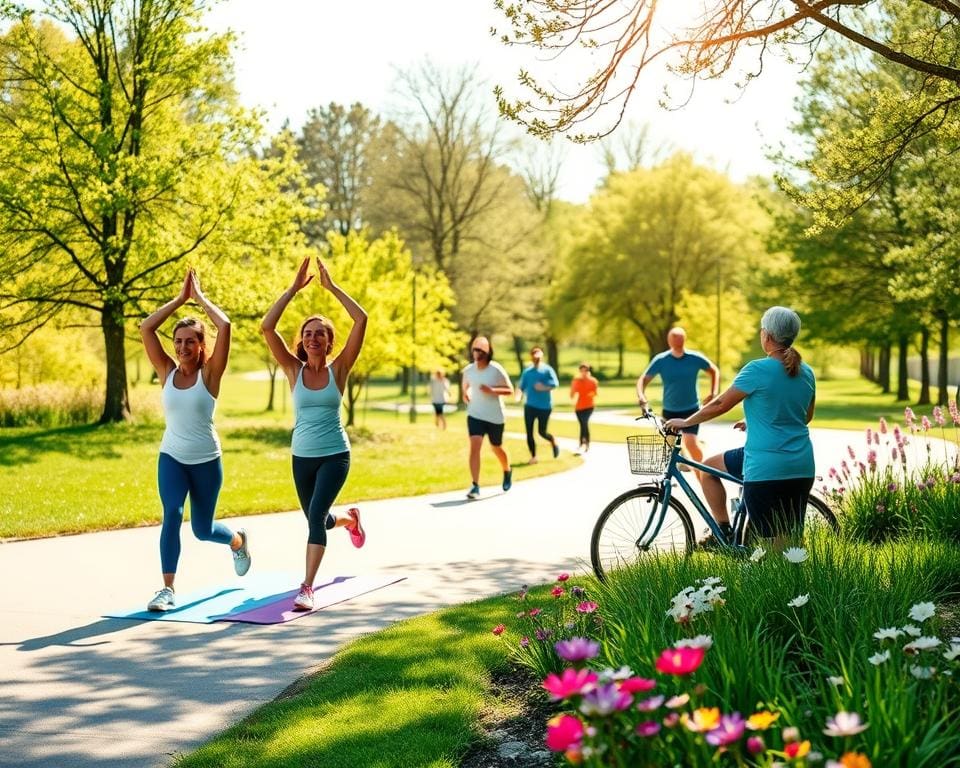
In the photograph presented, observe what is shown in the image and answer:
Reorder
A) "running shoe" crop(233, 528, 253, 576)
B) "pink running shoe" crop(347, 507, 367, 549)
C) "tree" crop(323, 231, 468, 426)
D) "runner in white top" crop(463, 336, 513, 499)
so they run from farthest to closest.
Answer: "tree" crop(323, 231, 468, 426), "runner in white top" crop(463, 336, 513, 499), "pink running shoe" crop(347, 507, 367, 549), "running shoe" crop(233, 528, 253, 576)

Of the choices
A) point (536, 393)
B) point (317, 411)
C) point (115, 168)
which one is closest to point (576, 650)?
point (317, 411)

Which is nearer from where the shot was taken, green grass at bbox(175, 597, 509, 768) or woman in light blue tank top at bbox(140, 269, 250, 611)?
green grass at bbox(175, 597, 509, 768)

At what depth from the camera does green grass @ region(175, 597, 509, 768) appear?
174 inches

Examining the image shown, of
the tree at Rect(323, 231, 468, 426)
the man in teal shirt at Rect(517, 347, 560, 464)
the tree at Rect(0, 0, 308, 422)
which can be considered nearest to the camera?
the man in teal shirt at Rect(517, 347, 560, 464)

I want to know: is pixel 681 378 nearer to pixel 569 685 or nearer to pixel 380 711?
pixel 380 711

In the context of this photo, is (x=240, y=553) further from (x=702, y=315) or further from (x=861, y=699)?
(x=702, y=315)

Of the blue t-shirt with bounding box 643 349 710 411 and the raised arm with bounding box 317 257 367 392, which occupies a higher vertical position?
the raised arm with bounding box 317 257 367 392

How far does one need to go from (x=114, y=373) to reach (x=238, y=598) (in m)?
17.2

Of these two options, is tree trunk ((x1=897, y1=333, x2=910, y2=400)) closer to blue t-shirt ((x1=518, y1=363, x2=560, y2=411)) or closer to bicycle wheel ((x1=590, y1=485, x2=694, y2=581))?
blue t-shirt ((x1=518, y1=363, x2=560, y2=411))

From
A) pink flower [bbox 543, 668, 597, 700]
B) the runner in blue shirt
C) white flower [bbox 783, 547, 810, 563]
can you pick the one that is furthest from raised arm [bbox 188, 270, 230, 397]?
the runner in blue shirt

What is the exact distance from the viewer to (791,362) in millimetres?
6465

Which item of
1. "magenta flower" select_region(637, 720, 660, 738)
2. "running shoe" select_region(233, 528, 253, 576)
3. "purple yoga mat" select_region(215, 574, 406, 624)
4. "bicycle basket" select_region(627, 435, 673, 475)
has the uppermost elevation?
"bicycle basket" select_region(627, 435, 673, 475)

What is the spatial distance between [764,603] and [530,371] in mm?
14605

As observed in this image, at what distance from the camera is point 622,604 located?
510cm
